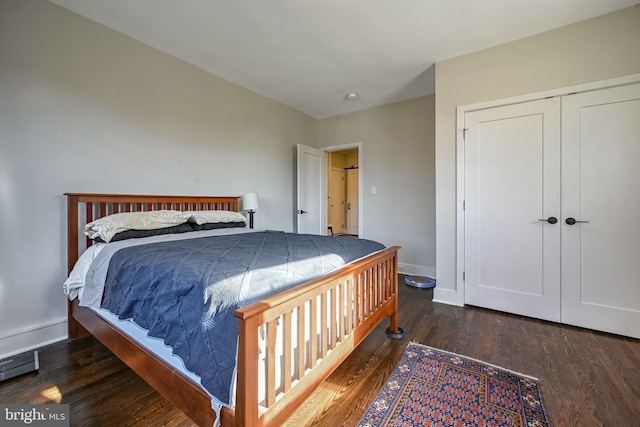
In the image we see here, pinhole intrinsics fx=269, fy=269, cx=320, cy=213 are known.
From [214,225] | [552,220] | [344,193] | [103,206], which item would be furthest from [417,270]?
[344,193]

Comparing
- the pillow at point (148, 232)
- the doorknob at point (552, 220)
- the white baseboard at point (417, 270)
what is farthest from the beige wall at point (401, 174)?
the pillow at point (148, 232)

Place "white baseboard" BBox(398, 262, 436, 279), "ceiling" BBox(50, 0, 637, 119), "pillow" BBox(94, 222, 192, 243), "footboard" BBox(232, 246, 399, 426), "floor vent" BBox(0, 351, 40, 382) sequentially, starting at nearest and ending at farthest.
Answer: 1. "footboard" BBox(232, 246, 399, 426)
2. "floor vent" BBox(0, 351, 40, 382)
3. "pillow" BBox(94, 222, 192, 243)
4. "ceiling" BBox(50, 0, 637, 119)
5. "white baseboard" BBox(398, 262, 436, 279)

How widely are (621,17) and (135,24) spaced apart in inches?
153

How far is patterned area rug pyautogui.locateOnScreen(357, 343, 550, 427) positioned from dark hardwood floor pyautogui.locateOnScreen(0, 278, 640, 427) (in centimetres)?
7

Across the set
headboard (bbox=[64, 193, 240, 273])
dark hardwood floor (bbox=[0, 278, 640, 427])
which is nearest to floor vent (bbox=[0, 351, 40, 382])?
dark hardwood floor (bbox=[0, 278, 640, 427])

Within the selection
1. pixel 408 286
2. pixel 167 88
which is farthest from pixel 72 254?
pixel 408 286

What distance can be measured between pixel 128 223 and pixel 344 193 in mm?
6208

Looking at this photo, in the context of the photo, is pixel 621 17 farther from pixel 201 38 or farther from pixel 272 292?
pixel 201 38

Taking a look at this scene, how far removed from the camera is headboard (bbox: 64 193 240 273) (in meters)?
2.03

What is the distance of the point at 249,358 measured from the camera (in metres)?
0.88

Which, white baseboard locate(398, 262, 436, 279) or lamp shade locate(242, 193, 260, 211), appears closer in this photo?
lamp shade locate(242, 193, 260, 211)

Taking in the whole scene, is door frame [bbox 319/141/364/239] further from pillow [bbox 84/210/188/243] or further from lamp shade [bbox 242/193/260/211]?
pillow [bbox 84/210/188/243]

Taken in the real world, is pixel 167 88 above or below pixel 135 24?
below

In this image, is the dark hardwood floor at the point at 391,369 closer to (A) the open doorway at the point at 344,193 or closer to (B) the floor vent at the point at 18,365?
(B) the floor vent at the point at 18,365
